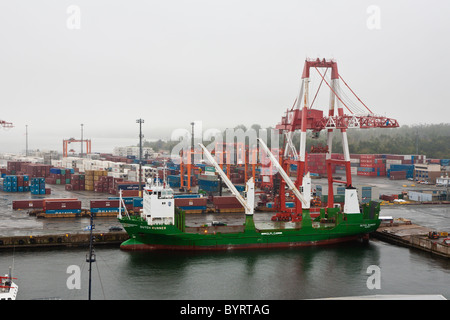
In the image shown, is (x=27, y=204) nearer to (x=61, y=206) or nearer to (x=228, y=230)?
(x=61, y=206)

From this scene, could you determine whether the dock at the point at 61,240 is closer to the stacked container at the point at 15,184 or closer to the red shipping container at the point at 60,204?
the red shipping container at the point at 60,204

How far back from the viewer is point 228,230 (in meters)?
26.0

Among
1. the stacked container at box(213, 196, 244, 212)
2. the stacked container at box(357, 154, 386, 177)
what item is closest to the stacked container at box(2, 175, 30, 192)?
the stacked container at box(213, 196, 244, 212)

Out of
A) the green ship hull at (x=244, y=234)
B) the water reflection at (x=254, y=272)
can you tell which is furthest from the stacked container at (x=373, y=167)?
the water reflection at (x=254, y=272)

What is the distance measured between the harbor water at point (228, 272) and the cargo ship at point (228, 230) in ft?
2.28

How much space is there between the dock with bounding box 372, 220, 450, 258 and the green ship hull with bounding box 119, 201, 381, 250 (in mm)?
1300

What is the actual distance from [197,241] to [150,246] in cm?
263

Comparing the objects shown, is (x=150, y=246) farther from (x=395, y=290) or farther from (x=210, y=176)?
(x=210, y=176)

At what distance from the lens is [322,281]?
19.3m

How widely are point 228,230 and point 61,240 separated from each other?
368 inches

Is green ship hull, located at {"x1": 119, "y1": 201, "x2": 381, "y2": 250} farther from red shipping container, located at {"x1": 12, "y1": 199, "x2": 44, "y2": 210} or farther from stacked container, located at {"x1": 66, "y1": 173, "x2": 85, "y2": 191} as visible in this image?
stacked container, located at {"x1": 66, "y1": 173, "x2": 85, "y2": 191}
